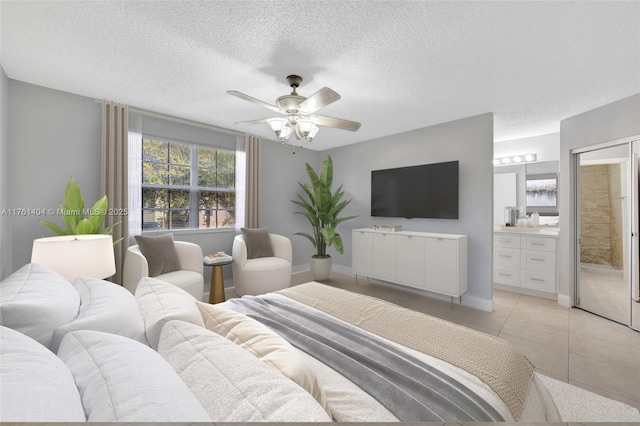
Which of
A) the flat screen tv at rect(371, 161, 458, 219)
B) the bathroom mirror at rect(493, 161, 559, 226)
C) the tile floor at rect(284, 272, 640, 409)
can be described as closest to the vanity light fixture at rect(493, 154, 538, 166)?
the bathroom mirror at rect(493, 161, 559, 226)

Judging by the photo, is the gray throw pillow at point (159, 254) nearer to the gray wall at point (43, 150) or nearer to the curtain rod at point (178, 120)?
the gray wall at point (43, 150)

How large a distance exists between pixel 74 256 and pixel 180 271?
4.63 ft

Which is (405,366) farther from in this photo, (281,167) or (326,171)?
(281,167)

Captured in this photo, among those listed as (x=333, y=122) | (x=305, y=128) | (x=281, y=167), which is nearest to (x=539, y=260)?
(x=333, y=122)

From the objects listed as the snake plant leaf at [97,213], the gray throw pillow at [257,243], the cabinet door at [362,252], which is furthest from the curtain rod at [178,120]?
the cabinet door at [362,252]

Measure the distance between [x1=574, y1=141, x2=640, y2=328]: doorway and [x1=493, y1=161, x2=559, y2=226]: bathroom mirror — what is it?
70cm

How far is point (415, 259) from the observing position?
3449mm

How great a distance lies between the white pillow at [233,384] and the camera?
0.57 meters

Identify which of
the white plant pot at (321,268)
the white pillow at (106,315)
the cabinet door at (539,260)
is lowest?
the white plant pot at (321,268)

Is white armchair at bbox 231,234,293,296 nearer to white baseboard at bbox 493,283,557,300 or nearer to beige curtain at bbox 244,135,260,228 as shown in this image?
beige curtain at bbox 244,135,260,228

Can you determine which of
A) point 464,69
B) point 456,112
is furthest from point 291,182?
point 464,69

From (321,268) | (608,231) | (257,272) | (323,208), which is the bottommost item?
(321,268)

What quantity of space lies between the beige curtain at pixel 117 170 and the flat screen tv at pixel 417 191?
3.41m

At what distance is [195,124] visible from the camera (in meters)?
3.59
